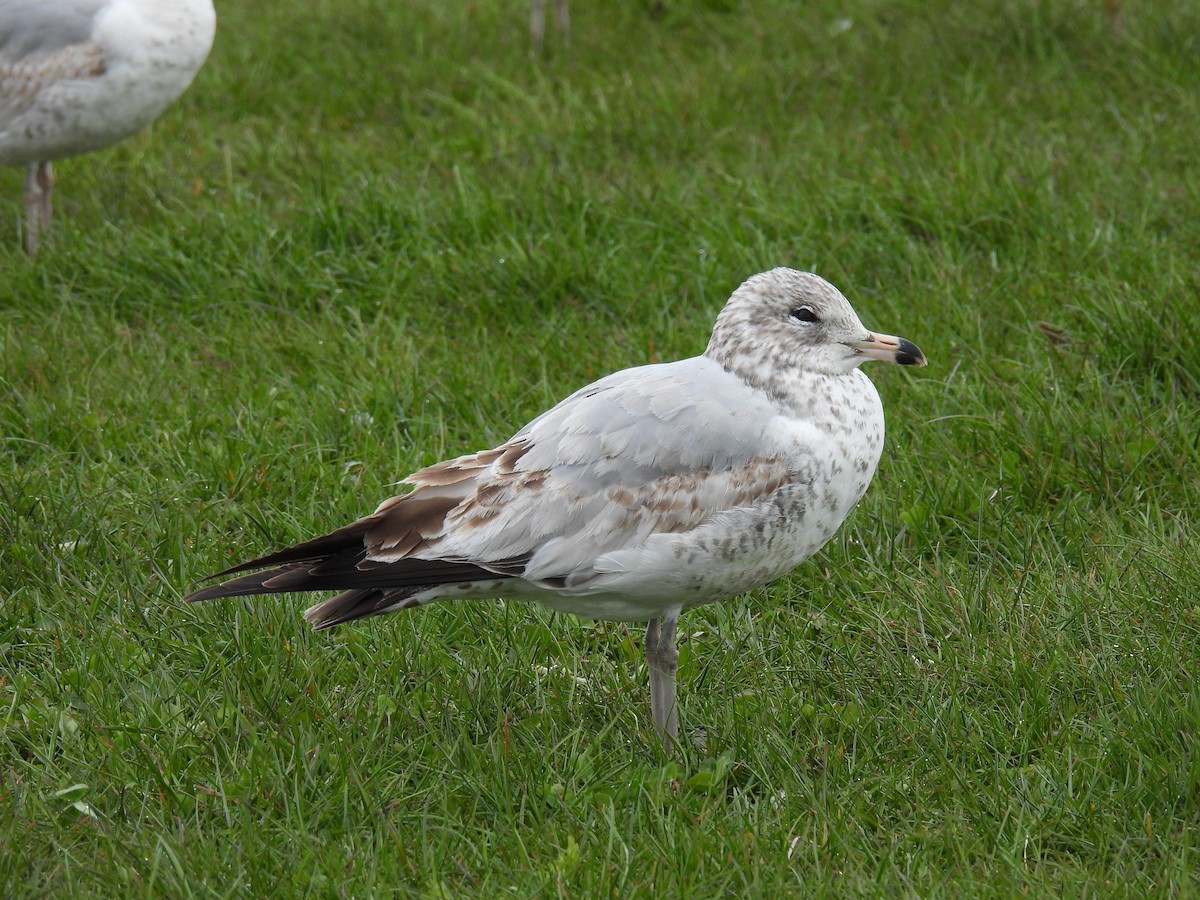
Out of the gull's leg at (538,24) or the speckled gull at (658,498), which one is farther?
the gull's leg at (538,24)

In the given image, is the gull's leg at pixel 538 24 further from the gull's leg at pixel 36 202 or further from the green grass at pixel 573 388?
the gull's leg at pixel 36 202

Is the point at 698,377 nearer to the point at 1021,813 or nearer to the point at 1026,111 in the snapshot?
the point at 1021,813

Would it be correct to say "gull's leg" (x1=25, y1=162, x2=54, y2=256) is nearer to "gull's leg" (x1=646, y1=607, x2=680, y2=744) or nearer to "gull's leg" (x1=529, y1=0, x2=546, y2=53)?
"gull's leg" (x1=529, y1=0, x2=546, y2=53)

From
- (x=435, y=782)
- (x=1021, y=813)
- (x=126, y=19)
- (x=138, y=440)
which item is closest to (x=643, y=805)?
(x=435, y=782)

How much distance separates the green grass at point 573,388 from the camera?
3295 mm

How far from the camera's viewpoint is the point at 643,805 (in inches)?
133

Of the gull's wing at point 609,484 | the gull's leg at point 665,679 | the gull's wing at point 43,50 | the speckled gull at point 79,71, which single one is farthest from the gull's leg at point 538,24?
the gull's leg at point 665,679

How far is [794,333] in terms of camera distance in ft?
12.0

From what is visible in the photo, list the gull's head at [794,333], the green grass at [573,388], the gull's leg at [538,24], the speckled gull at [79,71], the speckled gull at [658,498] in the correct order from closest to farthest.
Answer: the green grass at [573,388], the speckled gull at [658,498], the gull's head at [794,333], the speckled gull at [79,71], the gull's leg at [538,24]

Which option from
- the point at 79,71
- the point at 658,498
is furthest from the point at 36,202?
the point at 658,498

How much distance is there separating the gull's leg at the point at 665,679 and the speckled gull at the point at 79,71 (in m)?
3.97

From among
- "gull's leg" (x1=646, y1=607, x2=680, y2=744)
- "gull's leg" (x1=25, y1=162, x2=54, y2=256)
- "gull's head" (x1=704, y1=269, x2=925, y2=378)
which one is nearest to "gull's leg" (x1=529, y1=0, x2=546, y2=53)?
"gull's leg" (x1=25, y1=162, x2=54, y2=256)

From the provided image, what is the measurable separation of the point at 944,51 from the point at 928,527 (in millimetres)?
3948

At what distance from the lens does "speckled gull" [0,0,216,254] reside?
644 centimetres
